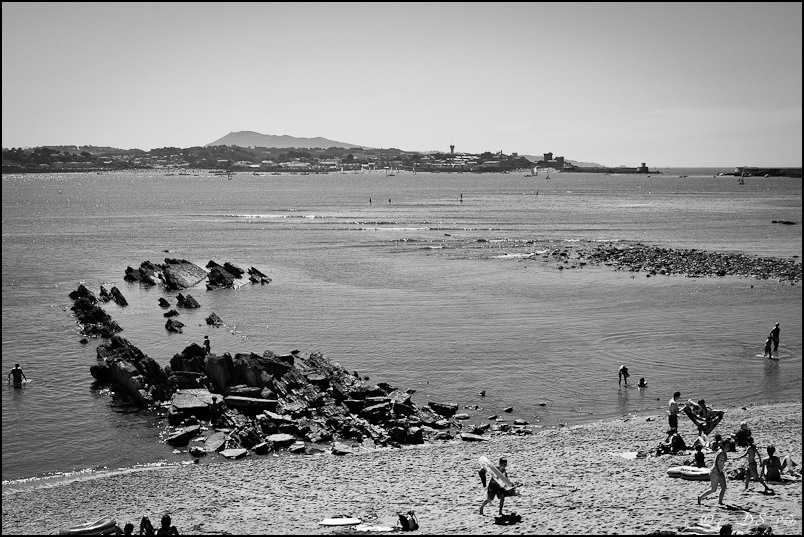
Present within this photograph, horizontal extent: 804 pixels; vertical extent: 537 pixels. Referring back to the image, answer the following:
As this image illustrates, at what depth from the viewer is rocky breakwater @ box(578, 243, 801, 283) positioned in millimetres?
52575

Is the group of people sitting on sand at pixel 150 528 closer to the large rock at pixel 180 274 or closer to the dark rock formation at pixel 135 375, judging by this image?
the dark rock formation at pixel 135 375

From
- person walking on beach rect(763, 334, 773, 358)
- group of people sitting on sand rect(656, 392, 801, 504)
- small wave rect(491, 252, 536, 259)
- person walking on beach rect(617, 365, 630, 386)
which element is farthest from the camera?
small wave rect(491, 252, 536, 259)

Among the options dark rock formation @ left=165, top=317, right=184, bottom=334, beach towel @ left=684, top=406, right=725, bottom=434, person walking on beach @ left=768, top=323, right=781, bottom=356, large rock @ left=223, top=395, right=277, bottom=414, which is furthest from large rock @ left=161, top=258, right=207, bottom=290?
beach towel @ left=684, top=406, right=725, bottom=434

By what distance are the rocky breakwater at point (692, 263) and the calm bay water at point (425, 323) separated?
2749 millimetres

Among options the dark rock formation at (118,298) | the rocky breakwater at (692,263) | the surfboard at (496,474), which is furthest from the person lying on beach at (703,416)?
the dark rock formation at (118,298)

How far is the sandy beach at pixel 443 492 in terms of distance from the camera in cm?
1398

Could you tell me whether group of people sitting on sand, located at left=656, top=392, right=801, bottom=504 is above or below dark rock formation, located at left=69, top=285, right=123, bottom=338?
above

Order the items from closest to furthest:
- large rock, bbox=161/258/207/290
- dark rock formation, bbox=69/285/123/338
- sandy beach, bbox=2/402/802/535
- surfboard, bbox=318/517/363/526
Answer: sandy beach, bbox=2/402/802/535
surfboard, bbox=318/517/363/526
dark rock formation, bbox=69/285/123/338
large rock, bbox=161/258/207/290

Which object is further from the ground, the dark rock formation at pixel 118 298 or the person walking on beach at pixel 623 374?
the person walking on beach at pixel 623 374

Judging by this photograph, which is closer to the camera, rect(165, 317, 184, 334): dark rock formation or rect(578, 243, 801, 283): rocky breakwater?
rect(165, 317, 184, 334): dark rock formation

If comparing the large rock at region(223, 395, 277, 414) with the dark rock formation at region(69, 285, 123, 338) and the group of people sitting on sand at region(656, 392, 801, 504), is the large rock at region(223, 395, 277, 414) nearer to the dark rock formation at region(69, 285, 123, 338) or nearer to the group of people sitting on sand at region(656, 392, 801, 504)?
the group of people sitting on sand at region(656, 392, 801, 504)

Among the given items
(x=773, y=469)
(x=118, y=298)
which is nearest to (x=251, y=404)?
(x=773, y=469)

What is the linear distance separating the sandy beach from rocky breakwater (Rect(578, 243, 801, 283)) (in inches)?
1321

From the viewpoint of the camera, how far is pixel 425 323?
38.1 metres
